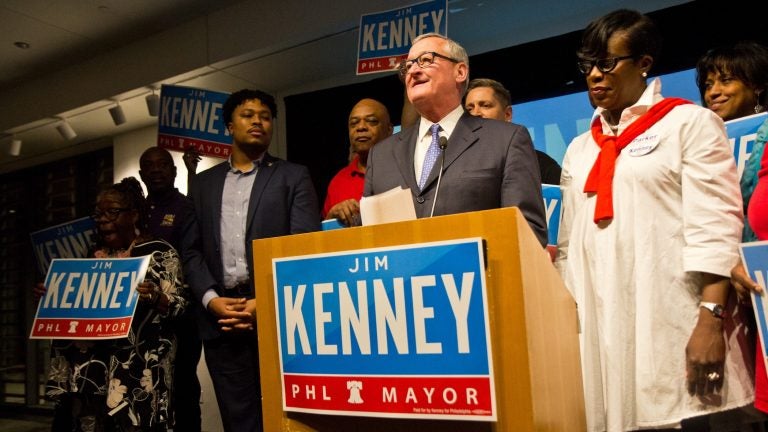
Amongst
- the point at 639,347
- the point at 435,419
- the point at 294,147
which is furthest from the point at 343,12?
the point at 435,419

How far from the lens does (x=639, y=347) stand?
5.16 feet

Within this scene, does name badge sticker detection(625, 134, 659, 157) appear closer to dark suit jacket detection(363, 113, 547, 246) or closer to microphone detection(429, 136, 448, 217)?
dark suit jacket detection(363, 113, 547, 246)

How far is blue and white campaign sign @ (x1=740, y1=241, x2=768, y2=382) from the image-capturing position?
139cm

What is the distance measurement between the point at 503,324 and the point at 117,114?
5456 millimetres

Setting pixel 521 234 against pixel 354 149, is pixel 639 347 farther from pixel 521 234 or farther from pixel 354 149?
pixel 354 149

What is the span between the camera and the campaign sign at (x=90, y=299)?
2500mm

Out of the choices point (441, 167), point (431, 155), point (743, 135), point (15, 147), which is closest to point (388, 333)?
point (441, 167)

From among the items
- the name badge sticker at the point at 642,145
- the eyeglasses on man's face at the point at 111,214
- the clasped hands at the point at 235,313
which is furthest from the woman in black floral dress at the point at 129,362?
the name badge sticker at the point at 642,145

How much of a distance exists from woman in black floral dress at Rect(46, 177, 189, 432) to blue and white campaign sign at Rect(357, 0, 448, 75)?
1481mm

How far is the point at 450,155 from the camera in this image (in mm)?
1762

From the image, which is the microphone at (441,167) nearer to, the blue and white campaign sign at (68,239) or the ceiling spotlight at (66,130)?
the blue and white campaign sign at (68,239)

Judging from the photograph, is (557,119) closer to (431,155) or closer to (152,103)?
(431,155)

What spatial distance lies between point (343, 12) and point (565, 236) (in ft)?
10.1

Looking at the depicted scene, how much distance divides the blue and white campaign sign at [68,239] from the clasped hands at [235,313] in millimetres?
2031
